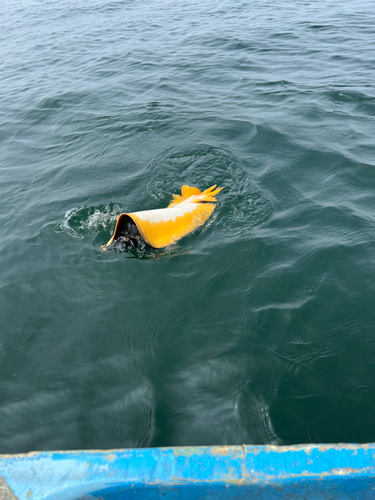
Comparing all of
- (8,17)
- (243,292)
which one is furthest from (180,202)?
(8,17)

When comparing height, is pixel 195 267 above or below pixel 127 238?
below

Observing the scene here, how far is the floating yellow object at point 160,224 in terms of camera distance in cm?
397

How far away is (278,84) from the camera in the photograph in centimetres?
859

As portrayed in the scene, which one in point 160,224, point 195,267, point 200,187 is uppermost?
point 160,224

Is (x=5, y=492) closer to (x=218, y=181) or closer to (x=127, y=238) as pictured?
(x=127, y=238)

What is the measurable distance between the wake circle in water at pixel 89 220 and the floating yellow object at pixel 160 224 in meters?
0.47

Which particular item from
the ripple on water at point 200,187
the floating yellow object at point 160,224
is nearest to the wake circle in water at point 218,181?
the ripple on water at point 200,187

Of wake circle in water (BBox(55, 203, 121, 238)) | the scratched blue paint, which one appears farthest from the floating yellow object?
the scratched blue paint

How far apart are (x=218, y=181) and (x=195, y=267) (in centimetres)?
200

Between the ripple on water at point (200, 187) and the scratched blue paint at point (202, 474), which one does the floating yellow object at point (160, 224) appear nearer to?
the ripple on water at point (200, 187)

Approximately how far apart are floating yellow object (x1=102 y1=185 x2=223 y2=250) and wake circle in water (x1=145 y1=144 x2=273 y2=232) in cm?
33

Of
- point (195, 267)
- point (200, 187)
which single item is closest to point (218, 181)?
point (200, 187)

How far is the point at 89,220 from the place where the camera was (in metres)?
4.81

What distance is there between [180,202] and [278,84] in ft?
17.7
